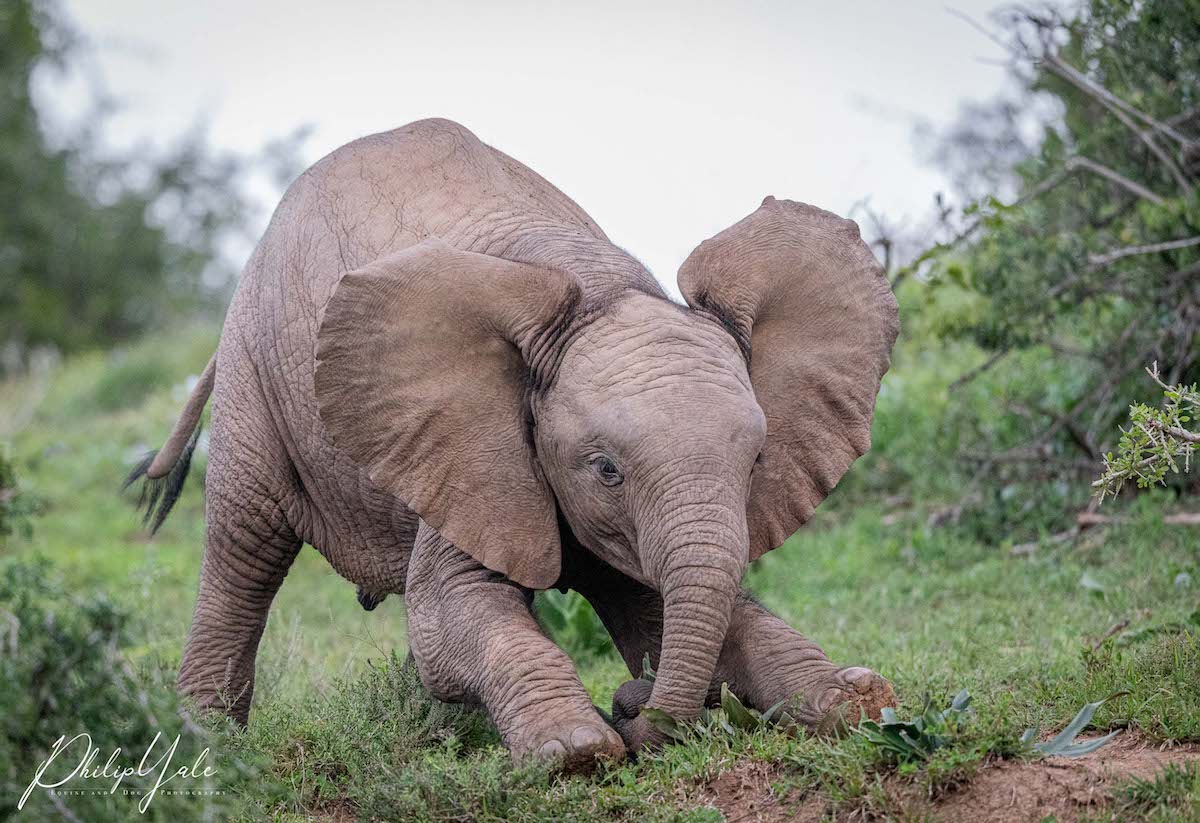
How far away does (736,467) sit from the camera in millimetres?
4469

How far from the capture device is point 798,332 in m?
5.30

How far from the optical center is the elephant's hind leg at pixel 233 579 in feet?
19.8

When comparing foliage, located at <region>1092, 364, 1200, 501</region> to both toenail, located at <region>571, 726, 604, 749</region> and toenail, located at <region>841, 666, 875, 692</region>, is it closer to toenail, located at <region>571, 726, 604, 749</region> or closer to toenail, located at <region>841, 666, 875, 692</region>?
toenail, located at <region>841, 666, 875, 692</region>

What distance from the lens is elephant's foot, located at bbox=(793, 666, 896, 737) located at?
14.8 ft

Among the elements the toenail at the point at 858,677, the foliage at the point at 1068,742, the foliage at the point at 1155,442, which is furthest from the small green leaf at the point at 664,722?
the foliage at the point at 1155,442

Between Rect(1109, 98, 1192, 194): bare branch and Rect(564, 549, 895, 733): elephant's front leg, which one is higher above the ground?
Rect(1109, 98, 1192, 194): bare branch

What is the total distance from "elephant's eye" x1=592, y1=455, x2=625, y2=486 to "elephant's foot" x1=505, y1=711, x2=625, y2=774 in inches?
28.6

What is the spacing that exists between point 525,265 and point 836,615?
370 cm

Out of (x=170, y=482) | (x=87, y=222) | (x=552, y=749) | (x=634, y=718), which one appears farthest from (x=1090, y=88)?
(x=87, y=222)

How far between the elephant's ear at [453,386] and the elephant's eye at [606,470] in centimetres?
37

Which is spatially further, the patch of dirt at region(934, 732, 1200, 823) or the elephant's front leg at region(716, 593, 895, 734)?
the elephant's front leg at region(716, 593, 895, 734)

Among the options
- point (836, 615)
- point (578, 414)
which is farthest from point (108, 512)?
point (578, 414)

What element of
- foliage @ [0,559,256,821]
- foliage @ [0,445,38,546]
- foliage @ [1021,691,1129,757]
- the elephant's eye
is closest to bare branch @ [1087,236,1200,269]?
foliage @ [1021,691,1129,757]

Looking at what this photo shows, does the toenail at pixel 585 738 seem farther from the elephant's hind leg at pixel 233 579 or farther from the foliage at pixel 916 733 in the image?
the elephant's hind leg at pixel 233 579
